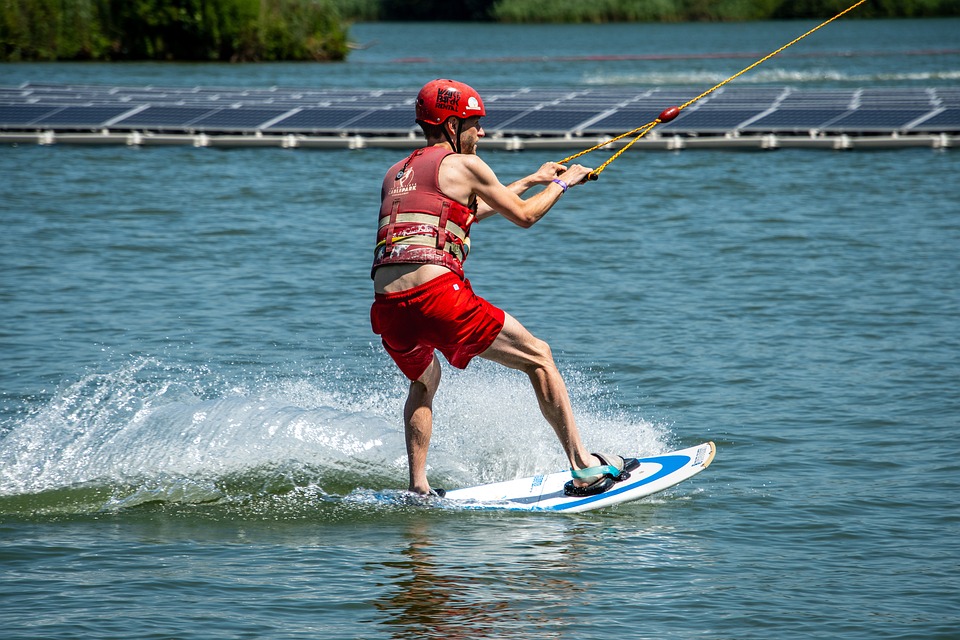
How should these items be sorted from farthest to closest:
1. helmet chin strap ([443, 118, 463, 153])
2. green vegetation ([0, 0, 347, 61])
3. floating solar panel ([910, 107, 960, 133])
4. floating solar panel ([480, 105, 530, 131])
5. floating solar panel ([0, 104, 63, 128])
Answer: green vegetation ([0, 0, 347, 61]), floating solar panel ([0, 104, 63, 128]), floating solar panel ([480, 105, 530, 131]), floating solar panel ([910, 107, 960, 133]), helmet chin strap ([443, 118, 463, 153])

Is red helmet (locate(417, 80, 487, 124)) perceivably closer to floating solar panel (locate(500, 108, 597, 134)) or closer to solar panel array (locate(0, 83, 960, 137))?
solar panel array (locate(0, 83, 960, 137))

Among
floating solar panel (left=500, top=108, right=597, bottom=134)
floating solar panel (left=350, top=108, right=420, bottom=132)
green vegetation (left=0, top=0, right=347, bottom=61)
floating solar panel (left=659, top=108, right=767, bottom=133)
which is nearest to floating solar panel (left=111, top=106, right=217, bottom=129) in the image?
floating solar panel (left=350, top=108, right=420, bottom=132)

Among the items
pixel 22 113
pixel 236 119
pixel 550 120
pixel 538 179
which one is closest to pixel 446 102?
pixel 538 179

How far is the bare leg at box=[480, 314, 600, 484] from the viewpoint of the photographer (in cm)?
588

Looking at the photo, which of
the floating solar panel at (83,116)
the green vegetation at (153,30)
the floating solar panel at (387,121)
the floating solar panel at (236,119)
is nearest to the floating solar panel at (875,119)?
the floating solar panel at (387,121)

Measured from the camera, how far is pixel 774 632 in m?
4.96

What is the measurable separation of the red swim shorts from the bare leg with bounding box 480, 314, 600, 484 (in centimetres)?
7

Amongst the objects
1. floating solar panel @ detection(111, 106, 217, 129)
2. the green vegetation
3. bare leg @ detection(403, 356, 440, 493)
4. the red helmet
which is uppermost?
the green vegetation

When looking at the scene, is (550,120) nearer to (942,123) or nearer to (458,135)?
(942,123)

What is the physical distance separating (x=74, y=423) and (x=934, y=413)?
5.01m

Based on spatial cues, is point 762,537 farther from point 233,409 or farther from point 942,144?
point 942,144

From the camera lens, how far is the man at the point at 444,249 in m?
5.75

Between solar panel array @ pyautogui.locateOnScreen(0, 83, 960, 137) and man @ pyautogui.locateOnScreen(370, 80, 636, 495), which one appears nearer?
man @ pyautogui.locateOnScreen(370, 80, 636, 495)

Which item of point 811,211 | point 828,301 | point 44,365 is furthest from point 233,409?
point 811,211
